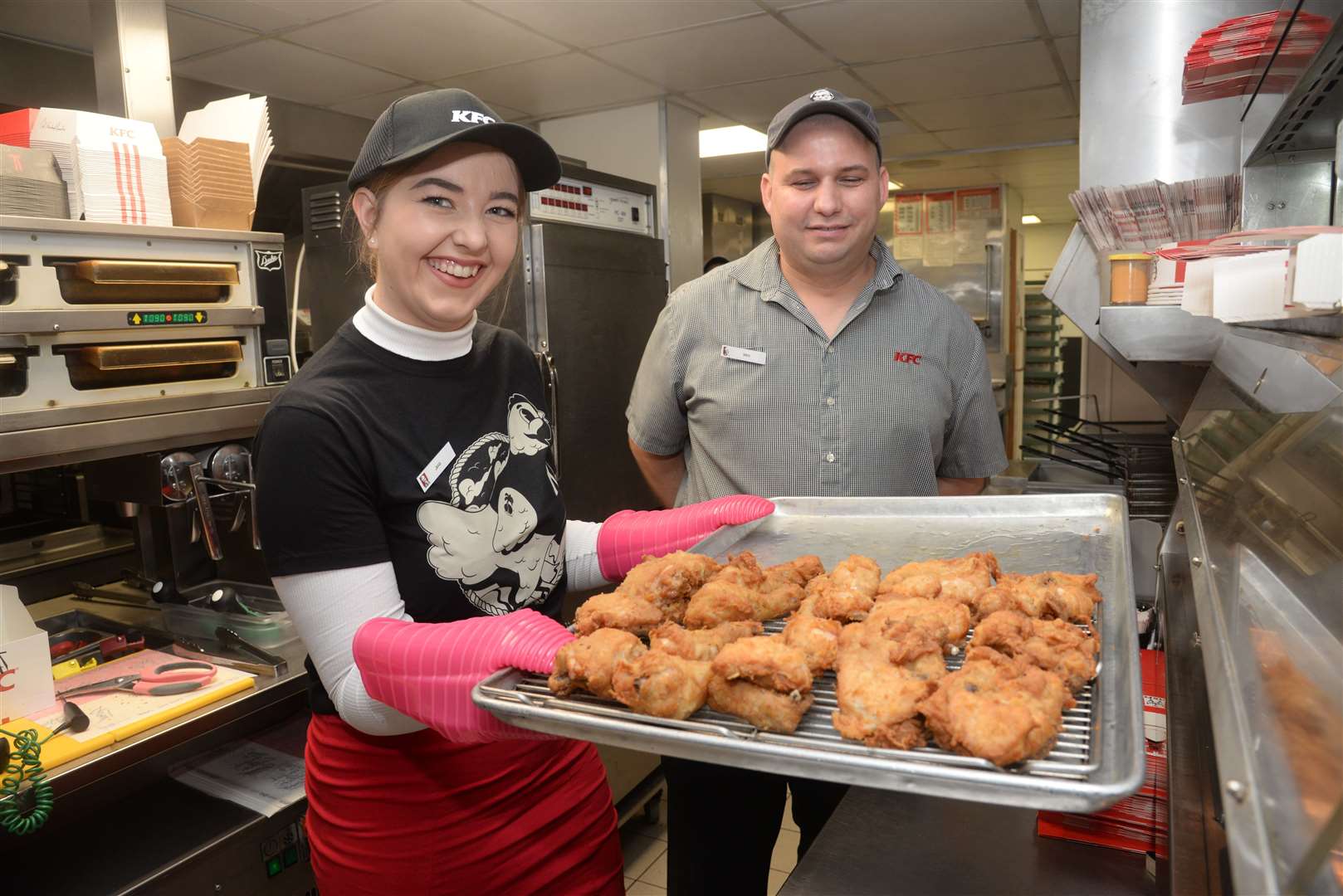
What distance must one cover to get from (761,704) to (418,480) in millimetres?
709

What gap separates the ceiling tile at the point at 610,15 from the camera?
363cm

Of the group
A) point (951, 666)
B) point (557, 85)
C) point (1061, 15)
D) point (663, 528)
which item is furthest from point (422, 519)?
point (557, 85)

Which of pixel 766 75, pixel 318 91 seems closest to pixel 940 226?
pixel 766 75

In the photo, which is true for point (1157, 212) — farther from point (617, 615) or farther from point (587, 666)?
point (587, 666)

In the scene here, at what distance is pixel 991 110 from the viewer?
5.73 meters

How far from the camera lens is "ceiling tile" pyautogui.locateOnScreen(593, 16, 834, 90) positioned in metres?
4.05

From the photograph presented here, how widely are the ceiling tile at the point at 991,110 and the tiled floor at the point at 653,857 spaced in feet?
13.9

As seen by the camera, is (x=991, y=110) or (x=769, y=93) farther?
(x=991, y=110)

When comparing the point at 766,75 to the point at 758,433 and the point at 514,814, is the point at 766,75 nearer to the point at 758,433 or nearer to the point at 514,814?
the point at 758,433

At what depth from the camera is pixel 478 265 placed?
5.01ft

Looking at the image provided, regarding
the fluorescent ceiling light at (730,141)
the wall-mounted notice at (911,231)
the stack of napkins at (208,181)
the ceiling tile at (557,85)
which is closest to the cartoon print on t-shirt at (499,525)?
the stack of napkins at (208,181)

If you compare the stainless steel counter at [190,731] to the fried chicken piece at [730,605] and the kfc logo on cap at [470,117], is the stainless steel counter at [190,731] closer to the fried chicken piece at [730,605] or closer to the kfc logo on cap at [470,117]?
the fried chicken piece at [730,605]

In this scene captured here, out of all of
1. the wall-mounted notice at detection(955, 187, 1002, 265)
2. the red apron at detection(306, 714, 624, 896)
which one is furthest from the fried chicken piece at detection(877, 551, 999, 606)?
the wall-mounted notice at detection(955, 187, 1002, 265)

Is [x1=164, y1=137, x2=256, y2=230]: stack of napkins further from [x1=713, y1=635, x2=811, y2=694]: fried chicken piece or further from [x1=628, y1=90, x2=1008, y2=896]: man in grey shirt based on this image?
[x1=713, y1=635, x2=811, y2=694]: fried chicken piece
